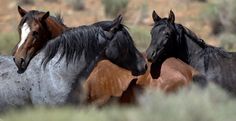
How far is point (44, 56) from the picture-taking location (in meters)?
8.41

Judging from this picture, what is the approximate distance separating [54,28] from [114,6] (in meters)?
15.3

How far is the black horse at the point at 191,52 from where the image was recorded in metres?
9.45

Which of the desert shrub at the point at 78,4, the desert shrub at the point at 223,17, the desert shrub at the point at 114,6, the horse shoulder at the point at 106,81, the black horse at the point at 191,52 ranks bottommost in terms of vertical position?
the horse shoulder at the point at 106,81

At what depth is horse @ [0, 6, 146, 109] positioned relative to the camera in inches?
324

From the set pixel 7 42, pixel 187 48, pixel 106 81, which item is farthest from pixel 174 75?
pixel 7 42

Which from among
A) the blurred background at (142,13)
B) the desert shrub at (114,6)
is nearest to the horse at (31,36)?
the blurred background at (142,13)

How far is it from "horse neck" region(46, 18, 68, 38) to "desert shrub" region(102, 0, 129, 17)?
14.8 meters

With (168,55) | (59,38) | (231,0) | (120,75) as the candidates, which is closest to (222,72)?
(168,55)

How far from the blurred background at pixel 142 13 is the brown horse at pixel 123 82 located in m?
9.68

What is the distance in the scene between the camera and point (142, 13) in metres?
22.9

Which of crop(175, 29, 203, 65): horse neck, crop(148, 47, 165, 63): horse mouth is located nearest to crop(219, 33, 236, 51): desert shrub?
crop(175, 29, 203, 65): horse neck

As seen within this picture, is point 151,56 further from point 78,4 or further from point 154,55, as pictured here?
point 78,4

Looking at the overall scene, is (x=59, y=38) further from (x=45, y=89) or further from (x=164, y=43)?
(x=164, y=43)

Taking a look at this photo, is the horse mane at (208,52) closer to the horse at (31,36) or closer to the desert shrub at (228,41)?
the horse at (31,36)
